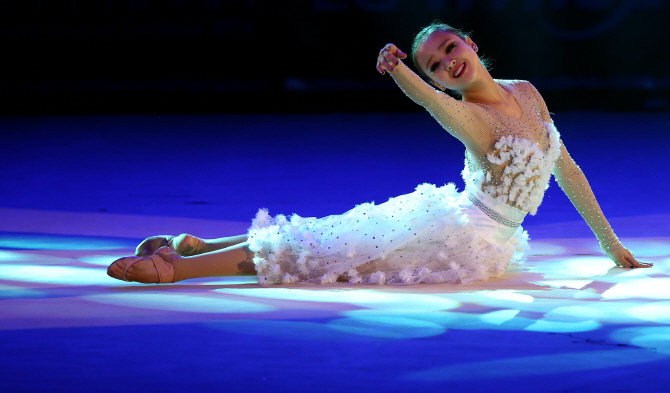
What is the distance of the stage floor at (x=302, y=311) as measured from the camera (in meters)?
1.49

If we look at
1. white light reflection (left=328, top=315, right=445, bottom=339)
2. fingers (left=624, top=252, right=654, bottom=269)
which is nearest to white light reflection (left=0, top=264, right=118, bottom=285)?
white light reflection (left=328, top=315, right=445, bottom=339)

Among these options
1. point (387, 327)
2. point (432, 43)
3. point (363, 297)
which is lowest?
point (387, 327)

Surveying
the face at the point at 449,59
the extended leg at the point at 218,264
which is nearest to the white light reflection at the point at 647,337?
the face at the point at 449,59

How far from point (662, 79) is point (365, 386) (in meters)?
6.60

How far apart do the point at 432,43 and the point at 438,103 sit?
0.85 feet

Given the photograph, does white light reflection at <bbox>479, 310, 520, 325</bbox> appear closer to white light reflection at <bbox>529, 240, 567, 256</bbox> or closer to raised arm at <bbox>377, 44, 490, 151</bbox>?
raised arm at <bbox>377, 44, 490, 151</bbox>

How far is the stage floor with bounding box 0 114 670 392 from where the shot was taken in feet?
4.88

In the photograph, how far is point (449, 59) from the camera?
2.32 metres

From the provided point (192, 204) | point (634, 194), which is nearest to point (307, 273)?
point (192, 204)

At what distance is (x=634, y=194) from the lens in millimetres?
3783

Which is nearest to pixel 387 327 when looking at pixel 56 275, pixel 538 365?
pixel 538 365

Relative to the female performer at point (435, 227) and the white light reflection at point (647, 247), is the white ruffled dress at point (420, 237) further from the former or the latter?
the white light reflection at point (647, 247)

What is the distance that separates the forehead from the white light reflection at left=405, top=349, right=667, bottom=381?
1073 millimetres

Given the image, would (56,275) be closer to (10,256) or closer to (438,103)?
(10,256)
